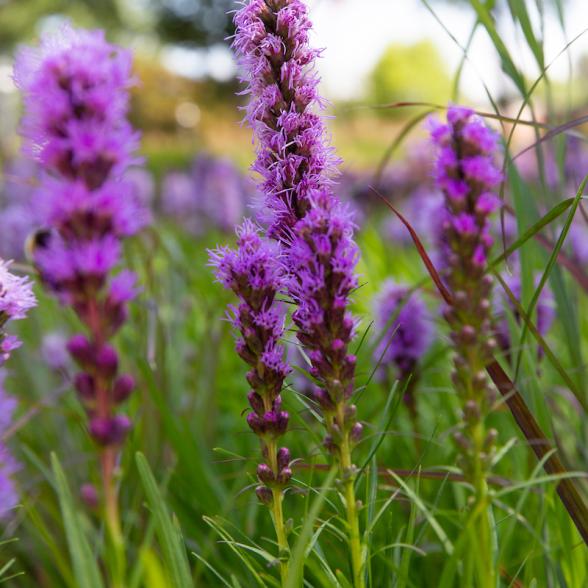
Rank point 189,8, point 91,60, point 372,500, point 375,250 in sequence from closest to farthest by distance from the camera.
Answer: point 91,60, point 372,500, point 375,250, point 189,8

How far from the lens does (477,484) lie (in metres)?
1.12

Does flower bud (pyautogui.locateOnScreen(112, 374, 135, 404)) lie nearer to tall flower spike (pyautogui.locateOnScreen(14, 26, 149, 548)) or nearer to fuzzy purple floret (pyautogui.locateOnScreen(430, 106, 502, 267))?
tall flower spike (pyautogui.locateOnScreen(14, 26, 149, 548))

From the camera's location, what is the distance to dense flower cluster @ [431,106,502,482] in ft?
3.61

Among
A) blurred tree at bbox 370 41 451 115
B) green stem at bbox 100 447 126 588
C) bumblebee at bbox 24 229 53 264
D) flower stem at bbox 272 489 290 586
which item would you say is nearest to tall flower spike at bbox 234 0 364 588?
flower stem at bbox 272 489 290 586

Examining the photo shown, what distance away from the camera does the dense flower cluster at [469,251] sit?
1100mm

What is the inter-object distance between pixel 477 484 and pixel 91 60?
83cm

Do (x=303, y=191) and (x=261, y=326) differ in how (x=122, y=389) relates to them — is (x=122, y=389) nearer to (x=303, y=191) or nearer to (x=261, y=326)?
(x=261, y=326)

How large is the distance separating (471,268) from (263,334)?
39cm

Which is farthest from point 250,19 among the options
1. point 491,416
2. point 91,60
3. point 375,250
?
point 375,250

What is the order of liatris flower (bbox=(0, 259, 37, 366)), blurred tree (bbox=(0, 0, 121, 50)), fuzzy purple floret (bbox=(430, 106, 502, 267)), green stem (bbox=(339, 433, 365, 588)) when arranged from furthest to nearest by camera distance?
blurred tree (bbox=(0, 0, 121, 50))
liatris flower (bbox=(0, 259, 37, 366))
green stem (bbox=(339, 433, 365, 588))
fuzzy purple floret (bbox=(430, 106, 502, 267))

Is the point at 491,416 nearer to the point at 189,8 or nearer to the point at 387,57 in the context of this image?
the point at 189,8

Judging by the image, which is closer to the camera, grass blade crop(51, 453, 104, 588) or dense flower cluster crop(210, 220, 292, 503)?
grass blade crop(51, 453, 104, 588)

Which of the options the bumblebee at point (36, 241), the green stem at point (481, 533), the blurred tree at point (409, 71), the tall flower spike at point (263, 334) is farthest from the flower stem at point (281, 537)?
the blurred tree at point (409, 71)

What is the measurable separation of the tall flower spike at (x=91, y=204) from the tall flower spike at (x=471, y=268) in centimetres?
47
